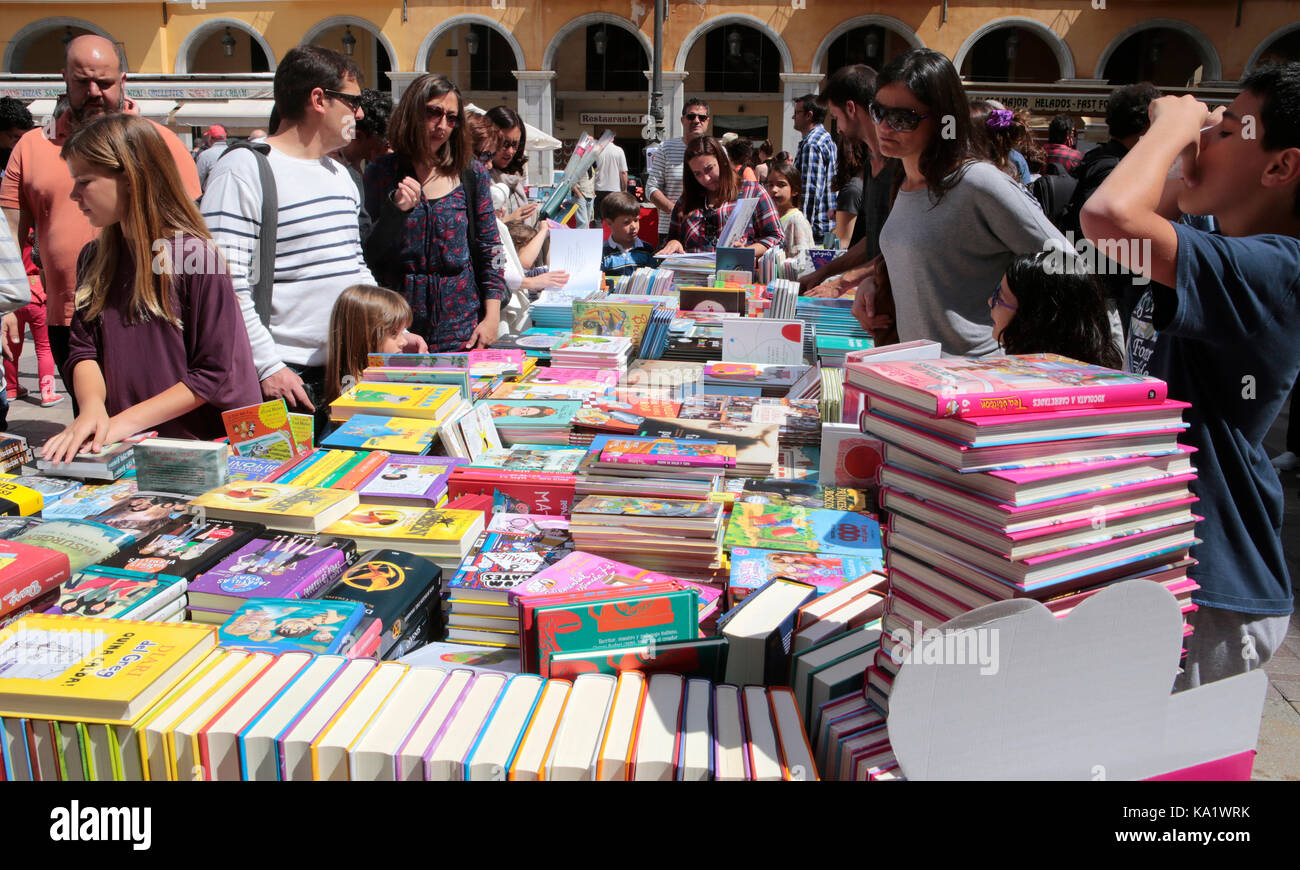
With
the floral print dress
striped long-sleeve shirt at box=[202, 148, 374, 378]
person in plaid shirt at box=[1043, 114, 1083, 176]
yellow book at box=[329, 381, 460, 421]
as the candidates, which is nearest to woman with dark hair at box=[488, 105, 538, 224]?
the floral print dress

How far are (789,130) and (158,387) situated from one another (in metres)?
21.8

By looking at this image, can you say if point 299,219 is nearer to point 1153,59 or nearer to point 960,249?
point 960,249

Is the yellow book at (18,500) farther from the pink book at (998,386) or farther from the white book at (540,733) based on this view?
the pink book at (998,386)

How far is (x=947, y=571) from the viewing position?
123 centimetres

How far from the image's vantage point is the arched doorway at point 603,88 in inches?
1024

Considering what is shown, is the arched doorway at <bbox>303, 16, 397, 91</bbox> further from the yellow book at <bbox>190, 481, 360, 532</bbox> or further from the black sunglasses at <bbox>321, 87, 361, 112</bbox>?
the yellow book at <bbox>190, 481, 360, 532</bbox>

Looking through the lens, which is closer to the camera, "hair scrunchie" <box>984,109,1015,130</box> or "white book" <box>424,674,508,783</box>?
"white book" <box>424,674,508,783</box>

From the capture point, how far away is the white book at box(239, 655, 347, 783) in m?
1.20

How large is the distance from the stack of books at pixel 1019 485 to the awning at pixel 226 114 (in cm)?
1411

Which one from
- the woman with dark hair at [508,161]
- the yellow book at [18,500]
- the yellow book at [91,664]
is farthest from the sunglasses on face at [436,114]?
the yellow book at [91,664]

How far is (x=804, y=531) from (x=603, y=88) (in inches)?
A: 1040

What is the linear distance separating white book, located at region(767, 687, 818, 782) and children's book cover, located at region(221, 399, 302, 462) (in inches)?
66.5
